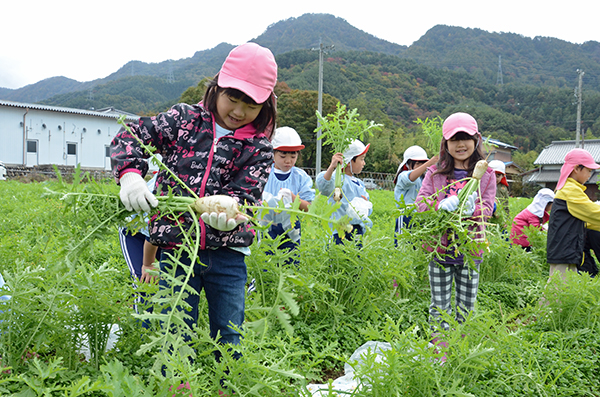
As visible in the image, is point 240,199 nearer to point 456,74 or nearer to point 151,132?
point 151,132

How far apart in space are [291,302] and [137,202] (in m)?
0.67

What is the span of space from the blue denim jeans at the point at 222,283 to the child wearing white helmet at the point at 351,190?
1878mm

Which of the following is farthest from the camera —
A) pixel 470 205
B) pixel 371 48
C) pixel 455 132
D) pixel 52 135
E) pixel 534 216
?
pixel 371 48

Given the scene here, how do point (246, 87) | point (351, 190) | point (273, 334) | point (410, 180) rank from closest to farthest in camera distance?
1. point (246, 87)
2. point (273, 334)
3. point (351, 190)
4. point (410, 180)

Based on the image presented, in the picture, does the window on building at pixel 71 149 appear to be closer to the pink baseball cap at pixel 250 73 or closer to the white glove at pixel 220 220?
the pink baseball cap at pixel 250 73

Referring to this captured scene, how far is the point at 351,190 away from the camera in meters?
4.48

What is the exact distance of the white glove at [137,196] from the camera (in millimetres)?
1568

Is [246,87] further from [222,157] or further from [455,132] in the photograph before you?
[455,132]

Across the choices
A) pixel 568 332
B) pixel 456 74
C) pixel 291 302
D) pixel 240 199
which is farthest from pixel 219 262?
pixel 456 74


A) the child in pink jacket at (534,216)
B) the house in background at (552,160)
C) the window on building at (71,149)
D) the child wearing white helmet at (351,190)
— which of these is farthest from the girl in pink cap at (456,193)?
the house in background at (552,160)

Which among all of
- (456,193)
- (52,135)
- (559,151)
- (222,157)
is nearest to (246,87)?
(222,157)

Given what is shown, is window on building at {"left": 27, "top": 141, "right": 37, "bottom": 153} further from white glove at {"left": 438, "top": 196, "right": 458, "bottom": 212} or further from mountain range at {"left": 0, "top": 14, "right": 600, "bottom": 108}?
white glove at {"left": 438, "top": 196, "right": 458, "bottom": 212}

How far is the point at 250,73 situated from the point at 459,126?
1823 millimetres

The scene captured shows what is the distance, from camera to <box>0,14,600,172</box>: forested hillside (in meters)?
38.1
